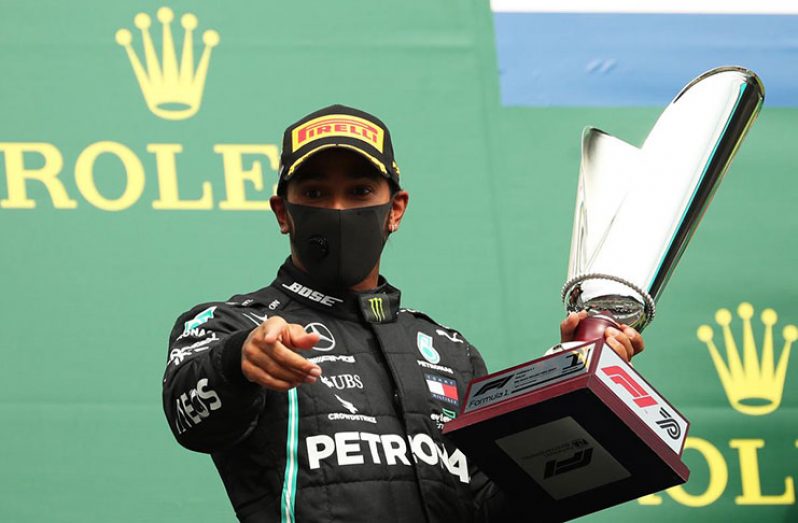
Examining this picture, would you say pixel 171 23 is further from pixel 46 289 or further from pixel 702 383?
Result: pixel 702 383

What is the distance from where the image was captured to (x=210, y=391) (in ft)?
4.45

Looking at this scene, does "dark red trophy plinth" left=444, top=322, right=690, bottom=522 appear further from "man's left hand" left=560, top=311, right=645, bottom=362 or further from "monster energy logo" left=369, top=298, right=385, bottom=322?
"monster energy logo" left=369, top=298, right=385, bottom=322

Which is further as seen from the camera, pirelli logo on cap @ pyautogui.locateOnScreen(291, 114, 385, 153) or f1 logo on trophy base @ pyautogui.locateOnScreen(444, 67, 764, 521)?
pirelli logo on cap @ pyautogui.locateOnScreen(291, 114, 385, 153)

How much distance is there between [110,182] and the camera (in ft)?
7.35

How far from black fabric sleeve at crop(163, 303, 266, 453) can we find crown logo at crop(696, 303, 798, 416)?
3.66ft

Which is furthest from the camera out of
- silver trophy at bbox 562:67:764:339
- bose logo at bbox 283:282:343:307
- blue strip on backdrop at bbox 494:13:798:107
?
blue strip on backdrop at bbox 494:13:798:107

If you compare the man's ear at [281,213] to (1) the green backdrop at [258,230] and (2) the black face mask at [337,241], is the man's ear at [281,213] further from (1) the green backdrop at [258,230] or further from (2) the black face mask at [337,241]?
(1) the green backdrop at [258,230]

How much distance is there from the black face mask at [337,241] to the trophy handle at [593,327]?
0.24m

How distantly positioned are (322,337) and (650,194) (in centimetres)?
52

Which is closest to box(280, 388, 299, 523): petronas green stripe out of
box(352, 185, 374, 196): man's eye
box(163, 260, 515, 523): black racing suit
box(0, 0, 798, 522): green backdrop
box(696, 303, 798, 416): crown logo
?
box(163, 260, 515, 523): black racing suit

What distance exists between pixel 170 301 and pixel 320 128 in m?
0.72

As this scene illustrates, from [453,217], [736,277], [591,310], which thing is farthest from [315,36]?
[591,310]

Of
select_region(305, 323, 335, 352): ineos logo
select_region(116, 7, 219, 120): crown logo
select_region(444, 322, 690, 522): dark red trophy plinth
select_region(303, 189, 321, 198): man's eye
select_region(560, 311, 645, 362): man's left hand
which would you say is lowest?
select_region(444, 322, 690, 522): dark red trophy plinth

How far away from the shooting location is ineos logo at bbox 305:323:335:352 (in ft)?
4.97
